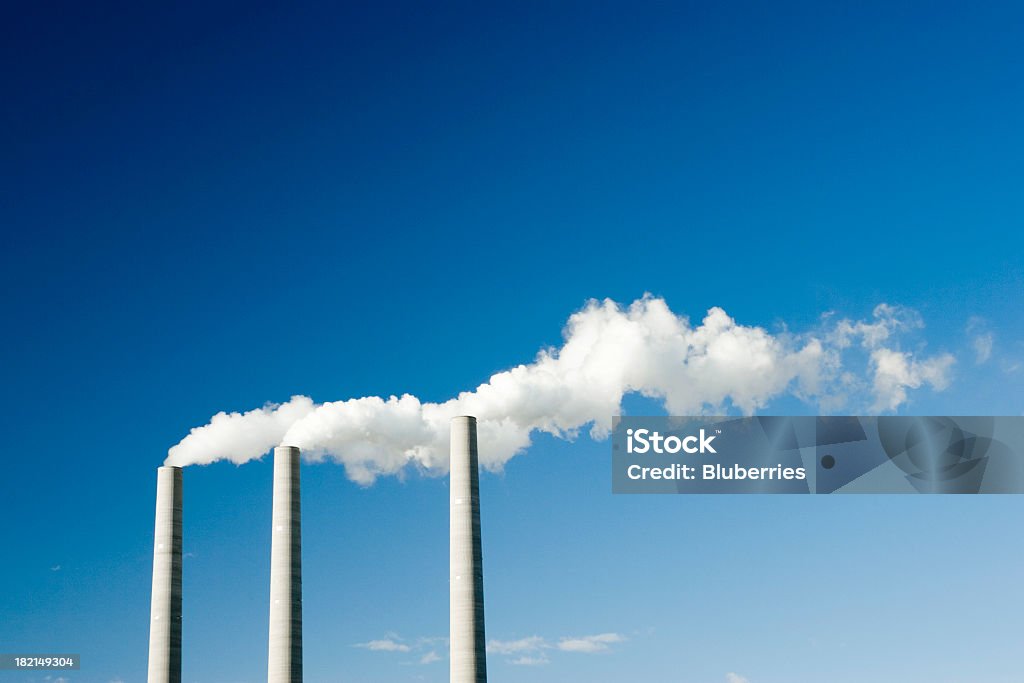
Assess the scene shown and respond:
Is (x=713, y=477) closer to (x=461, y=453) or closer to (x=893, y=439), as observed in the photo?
(x=893, y=439)

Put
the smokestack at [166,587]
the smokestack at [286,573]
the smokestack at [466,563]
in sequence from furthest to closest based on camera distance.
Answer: the smokestack at [166,587]
the smokestack at [286,573]
the smokestack at [466,563]

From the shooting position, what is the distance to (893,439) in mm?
41844

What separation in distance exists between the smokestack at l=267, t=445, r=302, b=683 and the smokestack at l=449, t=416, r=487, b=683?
25.5 ft

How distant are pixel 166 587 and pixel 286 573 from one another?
210 inches

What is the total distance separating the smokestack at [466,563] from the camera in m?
42.2

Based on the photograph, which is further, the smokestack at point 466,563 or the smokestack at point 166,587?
the smokestack at point 166,587

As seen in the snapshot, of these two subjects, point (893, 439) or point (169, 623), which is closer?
point (893, 439)

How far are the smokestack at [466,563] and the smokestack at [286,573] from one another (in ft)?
25.5

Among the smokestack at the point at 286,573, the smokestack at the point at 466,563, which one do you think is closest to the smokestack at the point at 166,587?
the smokestack at the point at 286,573

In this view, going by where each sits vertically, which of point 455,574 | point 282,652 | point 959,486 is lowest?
point 282,652

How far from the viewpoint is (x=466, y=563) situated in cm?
4347

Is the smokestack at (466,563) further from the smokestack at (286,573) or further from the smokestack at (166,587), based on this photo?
the smokestack at (166,587)

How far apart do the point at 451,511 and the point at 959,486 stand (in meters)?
18.8

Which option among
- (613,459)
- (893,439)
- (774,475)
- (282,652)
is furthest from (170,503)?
(893,439)
